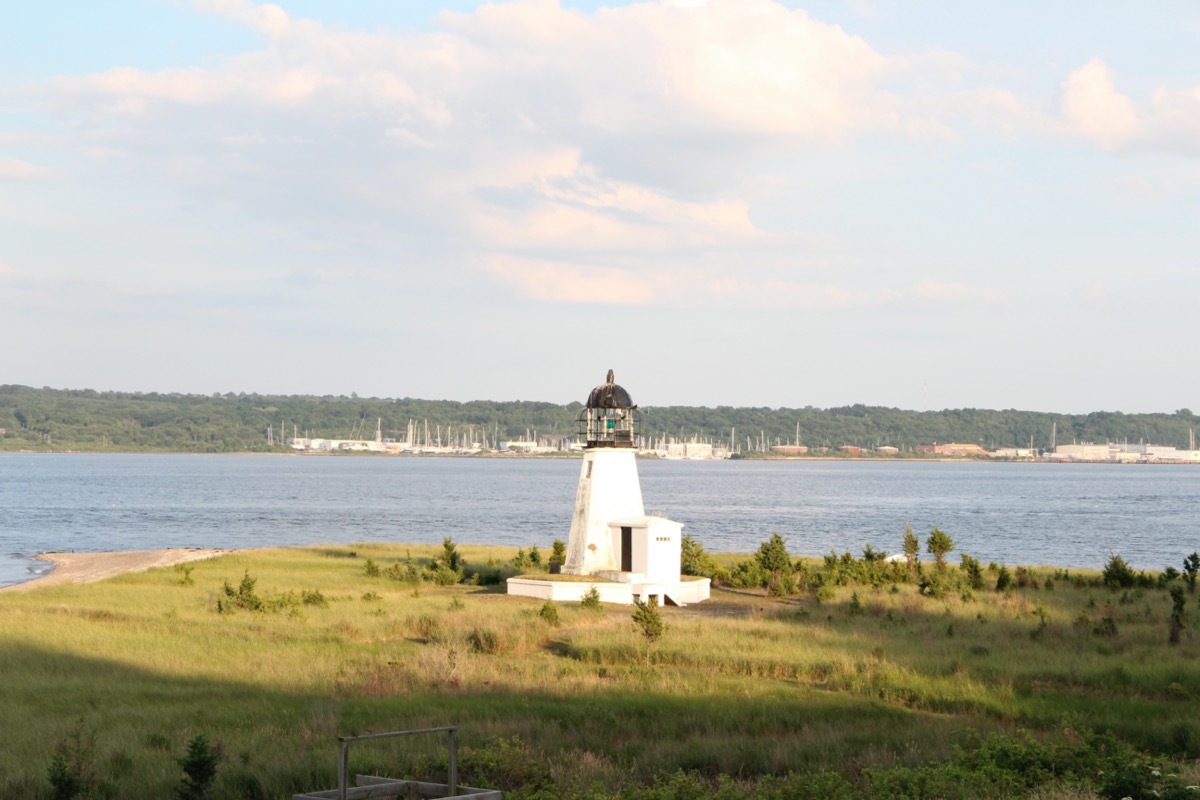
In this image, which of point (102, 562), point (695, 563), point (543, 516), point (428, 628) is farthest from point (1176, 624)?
point (543, 516)

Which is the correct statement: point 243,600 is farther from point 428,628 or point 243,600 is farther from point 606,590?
point 606,590

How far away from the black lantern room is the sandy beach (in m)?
21.3

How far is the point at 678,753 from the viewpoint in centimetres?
1584

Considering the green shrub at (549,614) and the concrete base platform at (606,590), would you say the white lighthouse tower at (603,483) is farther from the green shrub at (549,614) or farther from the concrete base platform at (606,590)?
the green shrub at (549,614)

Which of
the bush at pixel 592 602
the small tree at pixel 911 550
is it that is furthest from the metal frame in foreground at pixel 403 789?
the small tree at pixel 911 550

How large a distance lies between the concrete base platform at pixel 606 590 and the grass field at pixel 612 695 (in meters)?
1.31

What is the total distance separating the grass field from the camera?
45.7 ft

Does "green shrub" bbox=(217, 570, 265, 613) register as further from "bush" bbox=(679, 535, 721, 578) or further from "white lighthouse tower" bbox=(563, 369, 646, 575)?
"bush" bbox=(679, 535, 721, 578)

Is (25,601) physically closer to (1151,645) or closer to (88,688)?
(88,688)

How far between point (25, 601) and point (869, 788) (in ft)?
97.4

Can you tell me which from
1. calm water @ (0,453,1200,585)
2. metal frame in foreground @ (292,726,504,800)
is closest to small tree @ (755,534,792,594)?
calm water @ (0,453,1200,585)

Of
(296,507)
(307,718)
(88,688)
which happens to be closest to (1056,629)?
(307,718)

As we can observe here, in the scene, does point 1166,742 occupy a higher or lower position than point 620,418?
lower

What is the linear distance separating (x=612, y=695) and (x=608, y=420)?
18214 mm
